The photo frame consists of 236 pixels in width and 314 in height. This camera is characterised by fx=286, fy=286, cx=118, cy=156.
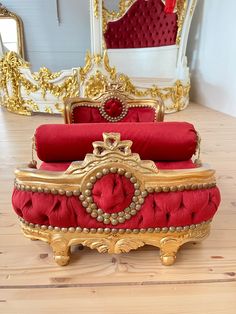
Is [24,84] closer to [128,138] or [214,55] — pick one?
[214,55]

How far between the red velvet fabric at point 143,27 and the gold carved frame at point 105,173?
330 cm

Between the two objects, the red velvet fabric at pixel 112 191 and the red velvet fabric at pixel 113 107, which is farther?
the red velvet fabric at pixel 113 107

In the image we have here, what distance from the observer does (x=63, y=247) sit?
109 centimetres

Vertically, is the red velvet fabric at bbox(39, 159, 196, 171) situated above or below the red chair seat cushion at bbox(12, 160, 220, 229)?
above

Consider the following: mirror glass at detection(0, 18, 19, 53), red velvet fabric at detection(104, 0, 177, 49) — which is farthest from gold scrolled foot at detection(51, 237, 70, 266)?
mirror glass at detection(0, 18, 19, 53)

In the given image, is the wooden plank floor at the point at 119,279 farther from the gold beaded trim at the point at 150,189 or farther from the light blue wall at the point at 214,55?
the light blue wall at the point at 214,55

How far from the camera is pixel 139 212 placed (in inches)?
39.5

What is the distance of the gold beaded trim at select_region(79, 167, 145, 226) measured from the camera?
36.8 inches

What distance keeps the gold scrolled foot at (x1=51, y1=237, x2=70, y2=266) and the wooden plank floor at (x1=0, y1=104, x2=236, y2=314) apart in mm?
33

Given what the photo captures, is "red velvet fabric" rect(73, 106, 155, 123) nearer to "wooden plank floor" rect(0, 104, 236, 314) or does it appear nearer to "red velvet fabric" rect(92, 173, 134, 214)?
"wooden plank floor" rect(0, 104, 236, 314)

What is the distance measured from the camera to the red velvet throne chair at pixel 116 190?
0.94 m

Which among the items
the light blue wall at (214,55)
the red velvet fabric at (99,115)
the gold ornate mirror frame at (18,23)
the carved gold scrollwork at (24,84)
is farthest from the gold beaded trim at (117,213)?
the gold ornate mirror frame at (18,23)

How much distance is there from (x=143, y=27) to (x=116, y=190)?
11.9 feet

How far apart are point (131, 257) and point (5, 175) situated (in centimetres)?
115
